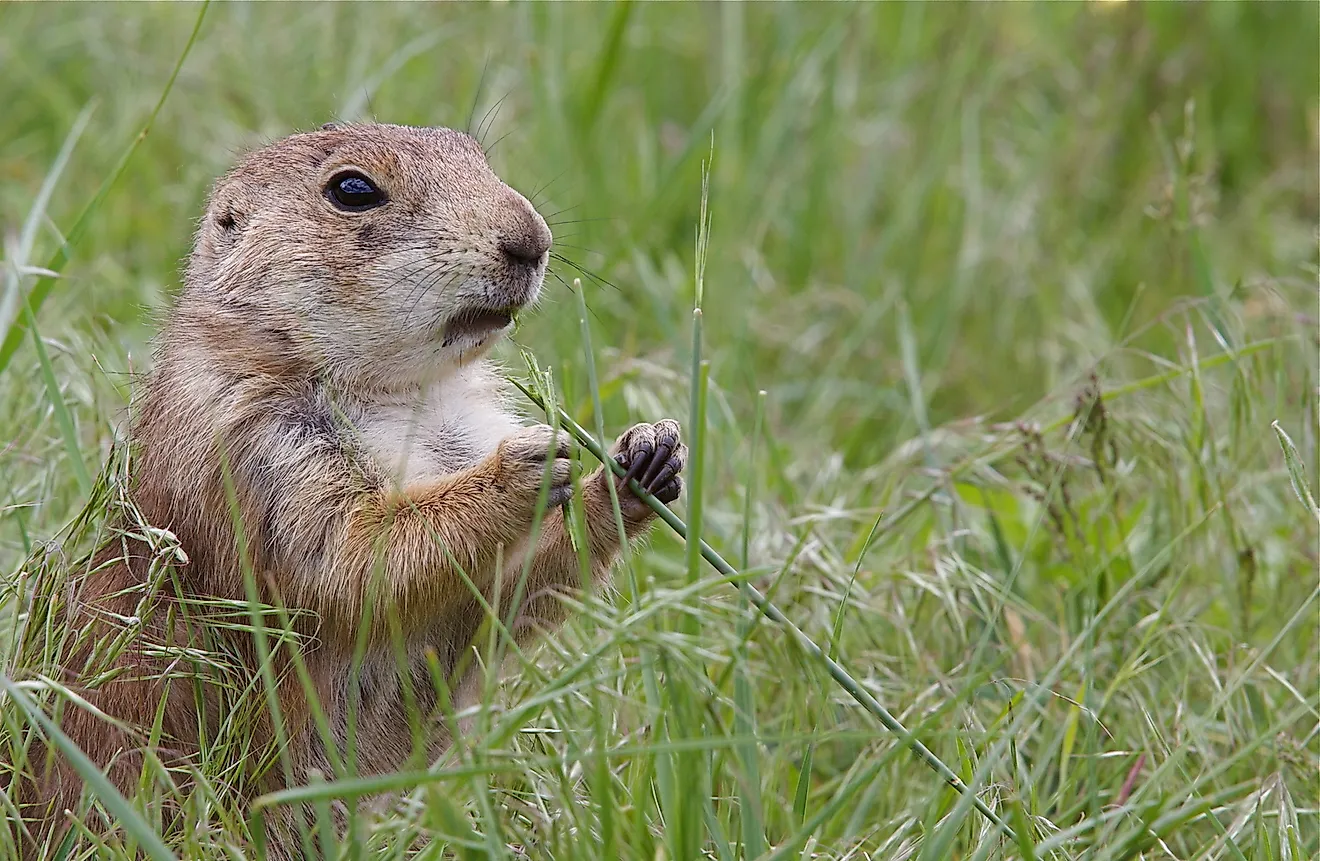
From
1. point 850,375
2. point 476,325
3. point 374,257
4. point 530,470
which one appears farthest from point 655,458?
point 850,375

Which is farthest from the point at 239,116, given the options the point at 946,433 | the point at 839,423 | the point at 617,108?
the point at 946,433

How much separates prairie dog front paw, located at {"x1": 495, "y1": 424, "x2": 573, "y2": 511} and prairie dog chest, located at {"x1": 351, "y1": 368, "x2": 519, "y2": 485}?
230mm

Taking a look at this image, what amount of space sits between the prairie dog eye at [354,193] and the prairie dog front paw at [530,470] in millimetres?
661

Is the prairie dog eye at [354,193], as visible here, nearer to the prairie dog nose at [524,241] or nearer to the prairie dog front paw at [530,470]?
the prairie dog nose at [524,241]

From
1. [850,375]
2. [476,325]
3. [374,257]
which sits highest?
[374,257]

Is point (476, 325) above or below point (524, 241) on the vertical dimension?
below

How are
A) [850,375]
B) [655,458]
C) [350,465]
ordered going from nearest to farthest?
[655,458], [350,465], [850,375]

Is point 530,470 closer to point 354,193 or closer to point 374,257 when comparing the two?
point 374,257

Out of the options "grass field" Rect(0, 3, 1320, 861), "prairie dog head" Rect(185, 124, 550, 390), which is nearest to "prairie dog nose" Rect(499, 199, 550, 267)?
"prairie dog head" Rect(185, 124, 550, 390)

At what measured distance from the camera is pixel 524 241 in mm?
2920

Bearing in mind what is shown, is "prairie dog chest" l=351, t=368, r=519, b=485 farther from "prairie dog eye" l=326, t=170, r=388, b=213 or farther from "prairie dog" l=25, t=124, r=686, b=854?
"prairie dog eye" l=326, t=170, r=388, b=213

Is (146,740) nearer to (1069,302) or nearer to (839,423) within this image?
(839,423)

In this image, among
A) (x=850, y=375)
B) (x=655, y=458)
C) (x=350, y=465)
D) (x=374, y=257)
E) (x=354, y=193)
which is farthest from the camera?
(x=850, y=375)

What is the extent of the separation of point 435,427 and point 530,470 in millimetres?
455
